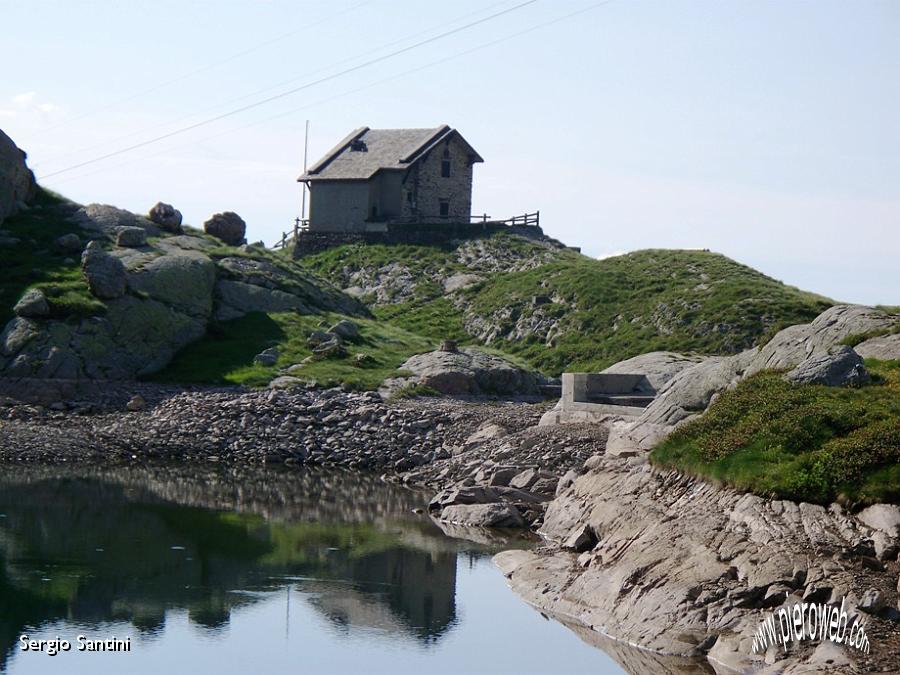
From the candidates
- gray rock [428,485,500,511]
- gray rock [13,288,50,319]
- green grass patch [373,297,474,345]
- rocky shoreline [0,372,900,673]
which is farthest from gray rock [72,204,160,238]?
gray rock [428,485,500,511]

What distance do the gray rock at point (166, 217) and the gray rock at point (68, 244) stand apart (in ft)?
26.1

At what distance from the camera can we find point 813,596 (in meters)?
24.4

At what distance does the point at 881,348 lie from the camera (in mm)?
37031

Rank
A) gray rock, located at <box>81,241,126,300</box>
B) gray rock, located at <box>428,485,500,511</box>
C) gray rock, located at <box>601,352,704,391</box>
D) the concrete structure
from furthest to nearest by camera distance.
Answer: gray rock, located at <box>81,241,126,300</box> → gray rock, located at <box>601,352,704,391</box> → the concrete structure → gray rock, located at <box>428,485,500,511</box>

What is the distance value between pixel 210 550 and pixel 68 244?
42.7 metres

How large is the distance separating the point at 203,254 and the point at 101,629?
51.8 metres

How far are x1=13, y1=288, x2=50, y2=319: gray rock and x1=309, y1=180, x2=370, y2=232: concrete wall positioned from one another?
47315mm

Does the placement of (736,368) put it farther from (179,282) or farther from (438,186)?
(438,186)

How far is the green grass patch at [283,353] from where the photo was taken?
213ft

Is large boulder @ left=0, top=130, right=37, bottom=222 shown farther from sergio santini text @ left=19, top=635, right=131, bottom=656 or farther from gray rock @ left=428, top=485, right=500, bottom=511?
sergio santini text @ left=19, top=635, right=131, bottom=656

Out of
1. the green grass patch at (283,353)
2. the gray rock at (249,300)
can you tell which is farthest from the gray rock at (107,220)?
the green grass patch at (283,353)

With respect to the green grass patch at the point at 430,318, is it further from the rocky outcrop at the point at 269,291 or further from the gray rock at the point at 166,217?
the gray rock at the point at 166,217

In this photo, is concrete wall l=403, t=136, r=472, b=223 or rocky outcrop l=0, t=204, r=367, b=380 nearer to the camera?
rocky outcrop l=0, t=204, r=367, b=380

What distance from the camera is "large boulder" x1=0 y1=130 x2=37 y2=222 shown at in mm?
79250
